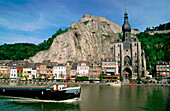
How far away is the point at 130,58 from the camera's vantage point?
3474 inches

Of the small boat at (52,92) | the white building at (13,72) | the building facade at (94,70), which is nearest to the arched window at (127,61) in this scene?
the building facade at (94,70)

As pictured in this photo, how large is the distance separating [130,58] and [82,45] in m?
32.3

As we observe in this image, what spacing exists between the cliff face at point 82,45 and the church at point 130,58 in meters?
14.3

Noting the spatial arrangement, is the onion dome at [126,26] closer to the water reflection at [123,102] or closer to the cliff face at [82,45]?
the cliff face at [82,45]

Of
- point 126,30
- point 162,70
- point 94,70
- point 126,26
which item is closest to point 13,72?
point 94,70

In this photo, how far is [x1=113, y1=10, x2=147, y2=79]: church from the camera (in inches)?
3310

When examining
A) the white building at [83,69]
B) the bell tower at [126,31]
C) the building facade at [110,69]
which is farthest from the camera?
the bell tower at [126,31]

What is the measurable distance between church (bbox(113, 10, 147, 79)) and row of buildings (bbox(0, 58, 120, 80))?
298 inches

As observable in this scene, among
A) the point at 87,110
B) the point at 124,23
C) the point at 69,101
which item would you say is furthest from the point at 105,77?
the point at 87,110

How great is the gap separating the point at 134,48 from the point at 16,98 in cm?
6984

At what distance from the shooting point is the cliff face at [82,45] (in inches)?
3991

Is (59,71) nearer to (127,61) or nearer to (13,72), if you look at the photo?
(13,72)

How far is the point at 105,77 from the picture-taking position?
77938 millimetres

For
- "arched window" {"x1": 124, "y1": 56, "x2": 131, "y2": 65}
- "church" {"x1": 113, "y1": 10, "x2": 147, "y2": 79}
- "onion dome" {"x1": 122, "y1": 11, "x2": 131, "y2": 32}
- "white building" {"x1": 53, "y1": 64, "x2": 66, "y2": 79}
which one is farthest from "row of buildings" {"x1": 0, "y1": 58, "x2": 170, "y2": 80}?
"onion dome" {"x1": 122, "y1": 11, "x2": 131, "y2": 32}
